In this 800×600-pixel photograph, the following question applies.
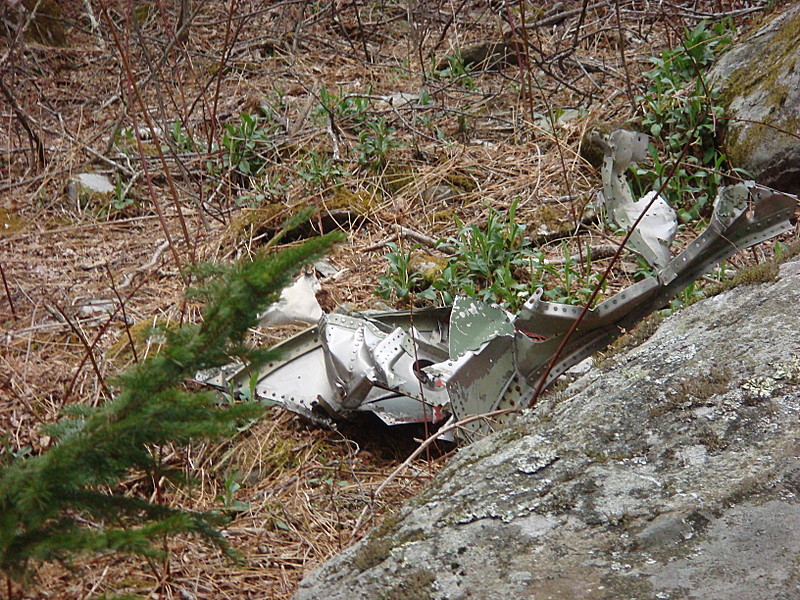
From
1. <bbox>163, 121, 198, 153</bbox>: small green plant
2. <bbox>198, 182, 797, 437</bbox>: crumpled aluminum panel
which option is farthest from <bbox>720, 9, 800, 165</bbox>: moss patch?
<bbox>163, 121, 198, 153</bbox>: small green plant

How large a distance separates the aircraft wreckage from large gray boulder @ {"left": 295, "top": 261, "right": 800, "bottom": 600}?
26.8 inches

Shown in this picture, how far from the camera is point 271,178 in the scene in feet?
15.7

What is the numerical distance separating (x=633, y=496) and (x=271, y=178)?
147 inches

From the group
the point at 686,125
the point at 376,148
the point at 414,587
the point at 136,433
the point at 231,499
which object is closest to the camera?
the point at 136,433

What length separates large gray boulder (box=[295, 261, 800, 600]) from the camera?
4.11 ft

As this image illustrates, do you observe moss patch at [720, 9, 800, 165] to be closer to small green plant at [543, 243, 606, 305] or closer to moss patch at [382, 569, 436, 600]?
small green plant at [543, 243, 606, 305]

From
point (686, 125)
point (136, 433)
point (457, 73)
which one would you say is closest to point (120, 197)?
point (457, 73)

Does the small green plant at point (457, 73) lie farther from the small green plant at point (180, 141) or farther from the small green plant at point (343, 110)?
the small green plant at point (180, 141)

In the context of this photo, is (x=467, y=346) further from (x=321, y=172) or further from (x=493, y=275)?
(x=321, y=172)

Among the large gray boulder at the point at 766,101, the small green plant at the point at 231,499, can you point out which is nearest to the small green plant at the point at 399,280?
the small green plant at the point at 231,499

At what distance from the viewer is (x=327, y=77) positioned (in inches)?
243

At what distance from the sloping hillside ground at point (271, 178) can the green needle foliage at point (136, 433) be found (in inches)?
31.9

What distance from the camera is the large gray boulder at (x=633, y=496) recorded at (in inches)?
49.3

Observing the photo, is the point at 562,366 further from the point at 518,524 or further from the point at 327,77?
the point at 327,77
